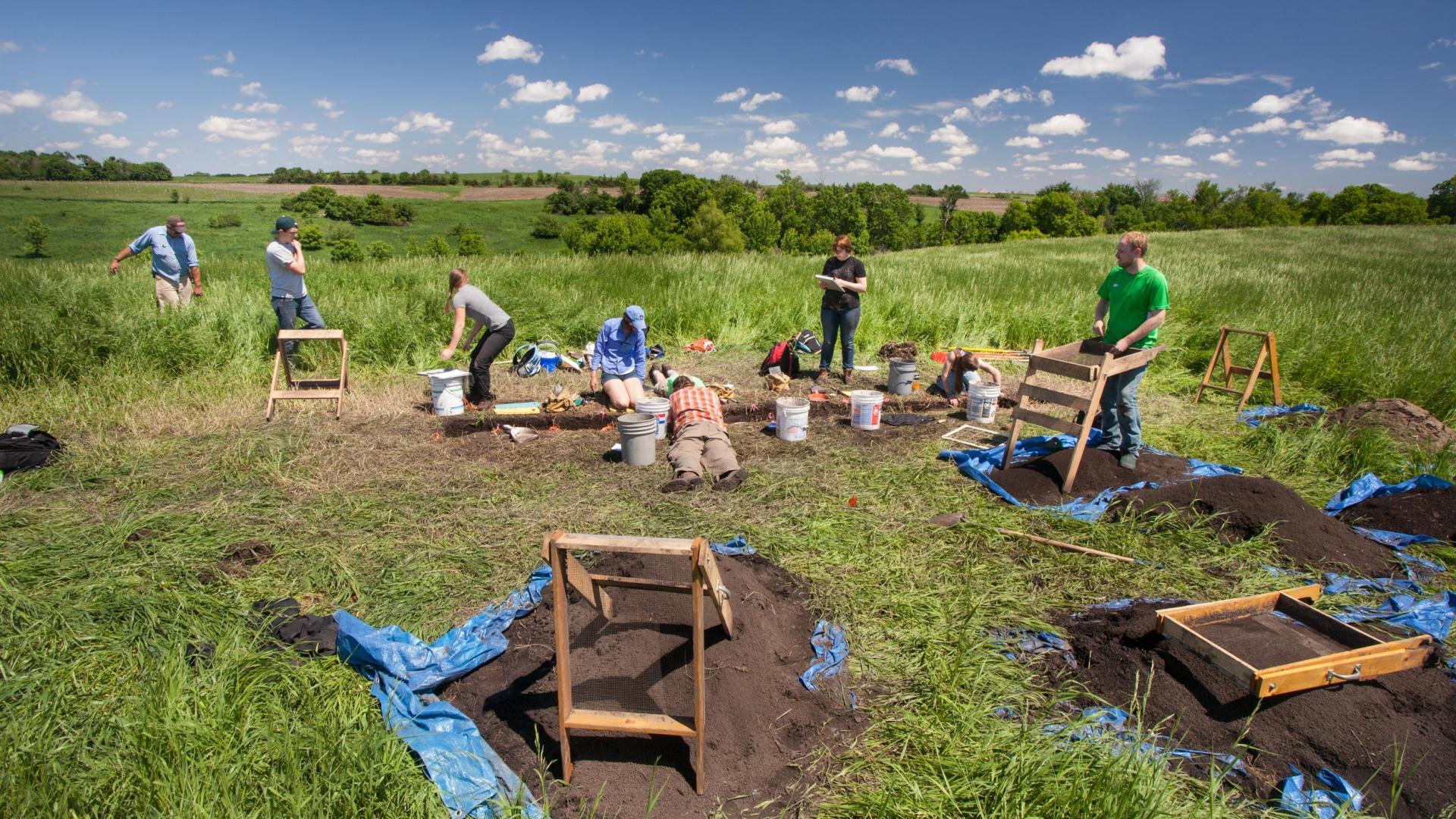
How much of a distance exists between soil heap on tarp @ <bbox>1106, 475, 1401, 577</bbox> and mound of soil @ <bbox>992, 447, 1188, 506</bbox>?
1.05 ft

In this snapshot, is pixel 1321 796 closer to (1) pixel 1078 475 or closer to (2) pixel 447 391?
(1) pixel 1078 475

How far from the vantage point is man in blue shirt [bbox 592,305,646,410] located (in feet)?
23.2

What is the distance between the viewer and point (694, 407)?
20.2 feet

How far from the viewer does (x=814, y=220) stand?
2840 inches

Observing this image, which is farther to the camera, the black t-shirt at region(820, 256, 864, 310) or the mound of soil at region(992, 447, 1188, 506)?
the black t-shirt at region(820, 256, 864, 310)

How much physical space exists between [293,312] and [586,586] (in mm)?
7020

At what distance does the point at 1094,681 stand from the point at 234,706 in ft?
11.7

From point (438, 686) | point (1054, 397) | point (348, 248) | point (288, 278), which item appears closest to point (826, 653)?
point (438, 686)

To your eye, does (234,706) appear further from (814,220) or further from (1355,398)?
(814,220)

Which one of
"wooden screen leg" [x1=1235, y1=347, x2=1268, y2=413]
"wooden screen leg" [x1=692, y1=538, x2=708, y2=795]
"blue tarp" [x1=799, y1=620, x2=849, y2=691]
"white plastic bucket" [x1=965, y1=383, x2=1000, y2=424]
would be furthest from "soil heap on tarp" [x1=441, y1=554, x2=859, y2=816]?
"wooden screen leg" [x1=1235, y1=347, x2=1268, y2=413]

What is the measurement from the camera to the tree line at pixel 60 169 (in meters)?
56.6

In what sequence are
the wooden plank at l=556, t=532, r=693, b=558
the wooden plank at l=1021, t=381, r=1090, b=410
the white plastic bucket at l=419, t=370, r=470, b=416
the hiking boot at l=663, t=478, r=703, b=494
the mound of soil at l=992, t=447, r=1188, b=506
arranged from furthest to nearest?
1. the white plastic bucket at l=419, t=370, r=470, b=416
2. the hiking boot at l=663, t=478, r=703, b=494
3. the mound of soil at l=992, t=447, r=1188, b=506
4. the wooden plank at l=1021, t=381, r=1090, b=410
5. the wooden plank at l=556, t=532, r=693, b=558

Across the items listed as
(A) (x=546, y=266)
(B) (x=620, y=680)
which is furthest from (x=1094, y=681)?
(A) (x=546, y=266)

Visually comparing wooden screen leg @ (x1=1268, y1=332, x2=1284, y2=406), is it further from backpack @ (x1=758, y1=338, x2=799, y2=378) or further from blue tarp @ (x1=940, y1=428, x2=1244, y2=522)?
backpack @ (x1=758, y1=338, x2=799, y2=378)
